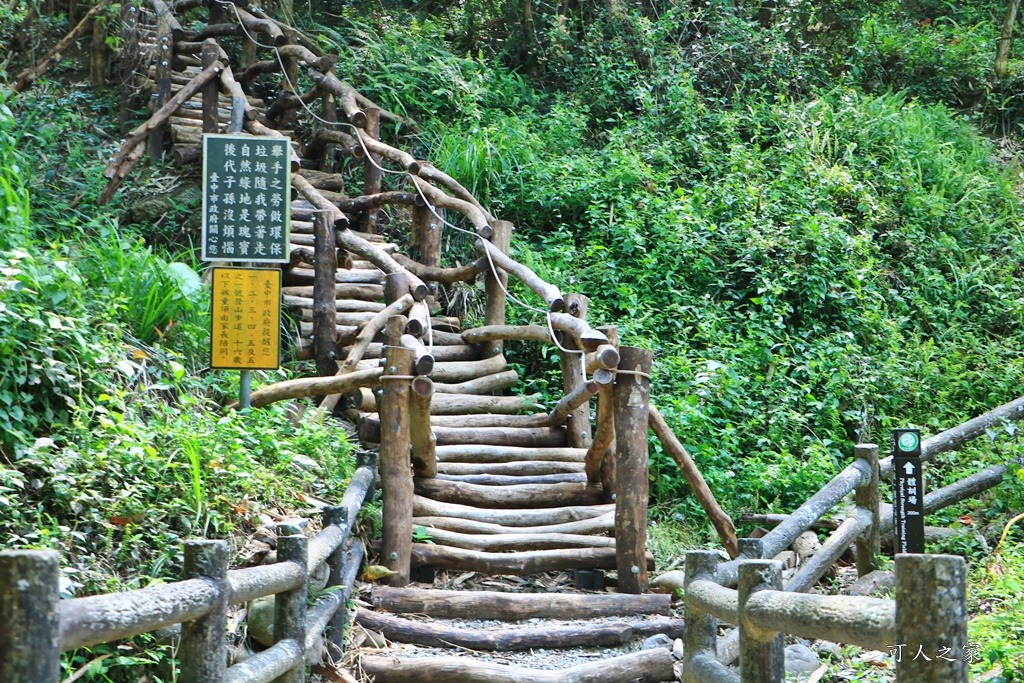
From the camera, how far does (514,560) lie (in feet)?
19.9

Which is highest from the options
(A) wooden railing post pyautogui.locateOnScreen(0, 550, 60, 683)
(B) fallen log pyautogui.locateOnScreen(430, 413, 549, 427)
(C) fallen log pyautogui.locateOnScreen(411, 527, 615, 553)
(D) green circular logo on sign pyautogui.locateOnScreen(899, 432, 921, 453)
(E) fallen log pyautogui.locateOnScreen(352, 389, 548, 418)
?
(A) wooden railing post pyautogui.locateOnScreen(0, 550, 60, 683)

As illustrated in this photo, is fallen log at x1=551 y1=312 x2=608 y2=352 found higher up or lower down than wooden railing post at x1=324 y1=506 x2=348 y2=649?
higher up

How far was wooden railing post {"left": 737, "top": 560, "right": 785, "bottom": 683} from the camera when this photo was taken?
3014mm

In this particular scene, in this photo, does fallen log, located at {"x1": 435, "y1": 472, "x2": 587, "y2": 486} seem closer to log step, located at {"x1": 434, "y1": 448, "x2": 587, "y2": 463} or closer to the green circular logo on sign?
log step, located at {"x1": 434, "y1": 448, "x2": 587, "y2": 463}

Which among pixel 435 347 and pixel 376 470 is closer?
pixel 376 470

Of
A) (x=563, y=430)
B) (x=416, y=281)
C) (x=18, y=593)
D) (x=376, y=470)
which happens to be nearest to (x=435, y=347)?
(x=416, y=281)

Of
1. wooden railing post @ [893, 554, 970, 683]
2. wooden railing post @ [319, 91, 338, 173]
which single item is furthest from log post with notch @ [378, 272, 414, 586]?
wooden railing post @ [319, 91, 338, 173]

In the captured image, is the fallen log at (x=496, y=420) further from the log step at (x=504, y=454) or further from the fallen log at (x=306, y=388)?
the fallen log at (x=306, y=388)

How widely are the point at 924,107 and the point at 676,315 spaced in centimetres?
574

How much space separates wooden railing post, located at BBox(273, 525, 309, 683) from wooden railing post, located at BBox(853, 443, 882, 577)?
392cm

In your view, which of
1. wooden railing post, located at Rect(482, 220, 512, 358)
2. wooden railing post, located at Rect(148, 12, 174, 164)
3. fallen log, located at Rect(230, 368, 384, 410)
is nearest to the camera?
fallen log, located at Rect(230, 368, 384, 410)

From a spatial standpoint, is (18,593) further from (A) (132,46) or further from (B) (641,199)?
(A) (132,46)

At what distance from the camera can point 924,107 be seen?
12391 millimetres

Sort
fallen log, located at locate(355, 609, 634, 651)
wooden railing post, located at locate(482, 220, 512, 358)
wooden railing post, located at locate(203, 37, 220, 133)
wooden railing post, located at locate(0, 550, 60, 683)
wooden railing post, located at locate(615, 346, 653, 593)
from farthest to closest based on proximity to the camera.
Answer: wooden railing post, located at locate(203, 37, 220, 133)
wooden railing post, located at locate(482, 220, 512, 358)
wooden railing post, located at locate(615, 346, 653, 593)
fallen log, located at locate(355, 609, 634, 651)
wooden railing post, located at locate(0, 550, 60, 683)
